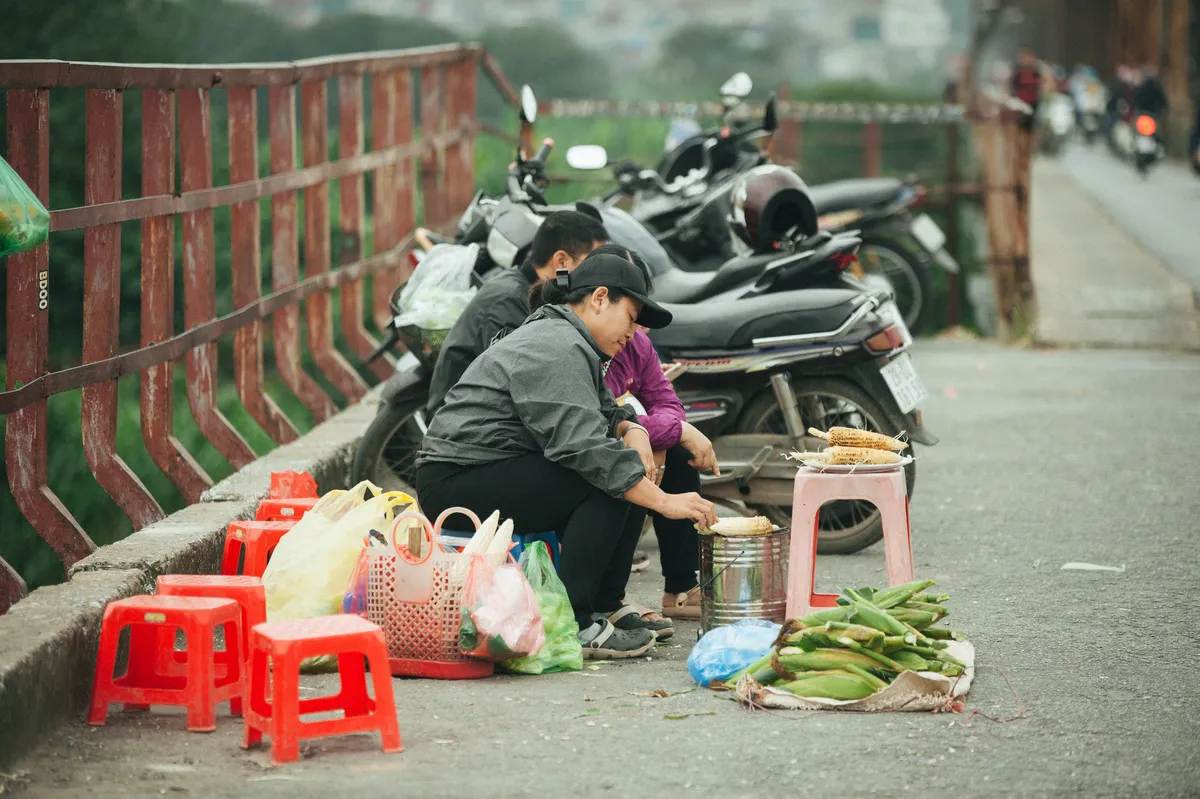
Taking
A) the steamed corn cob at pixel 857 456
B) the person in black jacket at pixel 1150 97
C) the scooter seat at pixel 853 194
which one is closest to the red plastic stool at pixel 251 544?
the steamed corn cob at pixel 857 456

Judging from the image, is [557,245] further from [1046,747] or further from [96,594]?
[1046,747]

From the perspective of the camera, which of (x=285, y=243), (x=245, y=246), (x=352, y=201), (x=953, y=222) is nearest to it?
(x=245, y=246)

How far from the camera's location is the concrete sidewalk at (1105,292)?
1320cm

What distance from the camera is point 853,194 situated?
12250 mm

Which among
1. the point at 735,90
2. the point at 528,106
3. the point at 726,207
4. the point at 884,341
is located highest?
the point at 735,90

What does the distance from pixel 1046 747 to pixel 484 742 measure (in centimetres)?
147

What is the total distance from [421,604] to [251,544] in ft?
2.74

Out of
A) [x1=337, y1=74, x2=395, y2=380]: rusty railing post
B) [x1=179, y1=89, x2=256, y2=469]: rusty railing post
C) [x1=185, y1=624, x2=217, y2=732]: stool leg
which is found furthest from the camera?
[x1=337, y1=74, x2=395, y2=380]: rusty railing post

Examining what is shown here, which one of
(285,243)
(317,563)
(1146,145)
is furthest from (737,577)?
(1146,145)

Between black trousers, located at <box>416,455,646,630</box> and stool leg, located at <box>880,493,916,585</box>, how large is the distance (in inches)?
31.3

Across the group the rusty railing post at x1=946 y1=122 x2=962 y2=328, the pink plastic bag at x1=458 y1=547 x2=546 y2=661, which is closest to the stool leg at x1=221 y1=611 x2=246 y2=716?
the pink plastic bag at x1=458 y1=547 x2=546 y2=661

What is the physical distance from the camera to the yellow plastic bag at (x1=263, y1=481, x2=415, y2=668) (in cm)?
518

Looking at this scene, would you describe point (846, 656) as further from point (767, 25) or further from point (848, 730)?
point (767, 25)

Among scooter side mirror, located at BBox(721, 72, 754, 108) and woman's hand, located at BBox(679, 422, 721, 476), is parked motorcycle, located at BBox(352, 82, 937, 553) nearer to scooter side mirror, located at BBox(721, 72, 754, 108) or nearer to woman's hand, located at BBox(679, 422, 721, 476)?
woman's hand, located at BBox(679, 422, 721, 476)
